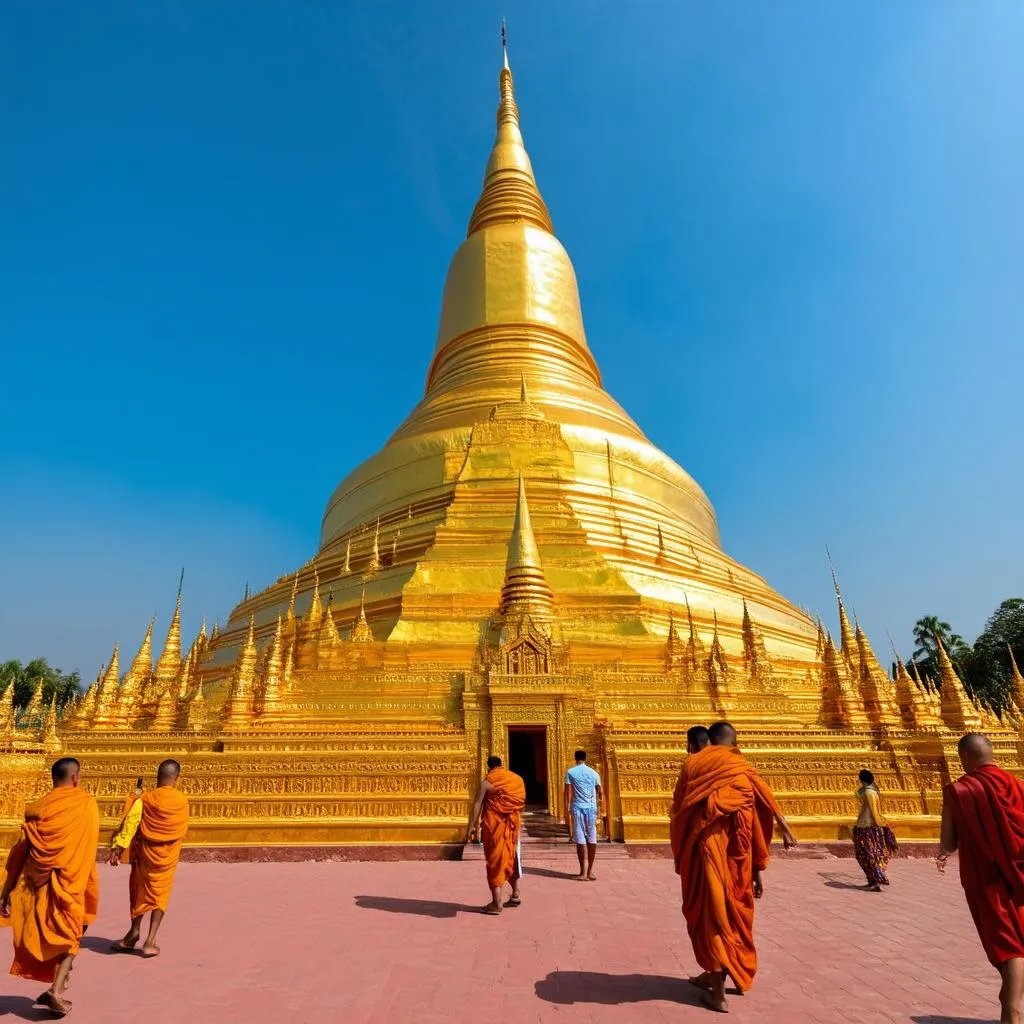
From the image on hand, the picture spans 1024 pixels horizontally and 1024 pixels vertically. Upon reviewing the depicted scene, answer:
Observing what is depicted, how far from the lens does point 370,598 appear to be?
50.6 ft

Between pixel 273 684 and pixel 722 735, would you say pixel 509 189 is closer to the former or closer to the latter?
pixel 273 684

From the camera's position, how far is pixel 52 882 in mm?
3971

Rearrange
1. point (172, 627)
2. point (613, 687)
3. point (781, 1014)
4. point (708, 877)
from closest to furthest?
point (781, 1014), point (708, 877), point (613, 687), point (172, 627)

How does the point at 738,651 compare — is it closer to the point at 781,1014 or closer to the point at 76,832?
the point at 781,1014

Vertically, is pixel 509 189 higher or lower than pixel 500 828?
higher

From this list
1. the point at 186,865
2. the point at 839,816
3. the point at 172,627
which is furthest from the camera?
the point at 172,627

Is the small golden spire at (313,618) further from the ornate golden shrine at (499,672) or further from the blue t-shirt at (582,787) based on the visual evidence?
the blue t-shirt at (582,787)

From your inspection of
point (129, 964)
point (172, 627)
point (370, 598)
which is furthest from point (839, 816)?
point (172, 627)

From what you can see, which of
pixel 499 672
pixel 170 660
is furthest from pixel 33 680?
pixel 499 672

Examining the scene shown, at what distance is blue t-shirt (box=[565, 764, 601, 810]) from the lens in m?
7.66

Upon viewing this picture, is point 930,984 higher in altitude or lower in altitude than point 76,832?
lower

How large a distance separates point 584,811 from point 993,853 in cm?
471

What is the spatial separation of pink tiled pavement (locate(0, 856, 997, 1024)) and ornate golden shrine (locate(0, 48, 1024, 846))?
2.42 meters

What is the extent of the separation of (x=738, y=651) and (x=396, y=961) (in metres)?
13.0
